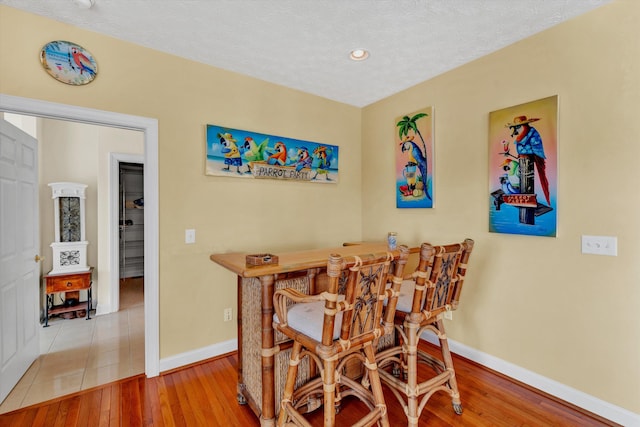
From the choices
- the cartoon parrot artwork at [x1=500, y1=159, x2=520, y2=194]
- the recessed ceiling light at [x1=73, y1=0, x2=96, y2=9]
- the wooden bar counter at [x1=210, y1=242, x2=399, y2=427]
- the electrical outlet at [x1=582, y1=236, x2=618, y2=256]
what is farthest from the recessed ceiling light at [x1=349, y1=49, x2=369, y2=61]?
the electrical outlet at [x1=582, y1=236, x2=618, y2=256]

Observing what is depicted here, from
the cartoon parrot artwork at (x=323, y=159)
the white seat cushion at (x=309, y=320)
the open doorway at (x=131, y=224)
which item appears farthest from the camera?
the open doorway at (x=131, y=224)

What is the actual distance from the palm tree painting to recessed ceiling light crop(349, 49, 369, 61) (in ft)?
2.75

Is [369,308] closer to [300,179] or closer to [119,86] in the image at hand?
[300,179]

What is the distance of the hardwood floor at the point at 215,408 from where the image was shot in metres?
1.80

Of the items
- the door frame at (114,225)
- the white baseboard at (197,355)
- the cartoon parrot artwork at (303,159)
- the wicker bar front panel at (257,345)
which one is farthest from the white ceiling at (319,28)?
the white baseboard at (197,355)

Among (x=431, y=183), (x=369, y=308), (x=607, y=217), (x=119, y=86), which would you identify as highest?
(x=119, y=86)

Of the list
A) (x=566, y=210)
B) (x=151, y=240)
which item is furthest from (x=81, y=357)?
(x=566, y=210)

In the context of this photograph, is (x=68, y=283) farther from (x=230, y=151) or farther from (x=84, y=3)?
(x=84, y=3)

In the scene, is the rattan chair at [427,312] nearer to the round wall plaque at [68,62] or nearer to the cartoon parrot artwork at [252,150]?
the cartoon parrot artwork at [252,150]

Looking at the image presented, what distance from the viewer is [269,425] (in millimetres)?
1655

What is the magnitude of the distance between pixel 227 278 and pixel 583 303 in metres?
2.69

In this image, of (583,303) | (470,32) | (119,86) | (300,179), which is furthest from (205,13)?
(583,303)

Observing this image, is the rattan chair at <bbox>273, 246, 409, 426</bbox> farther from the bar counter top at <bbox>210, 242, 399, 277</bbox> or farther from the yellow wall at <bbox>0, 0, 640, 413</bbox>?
the yellow wall at <bbox>0, 0, 640, 413</bbox>

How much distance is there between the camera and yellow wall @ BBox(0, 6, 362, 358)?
195 cm
